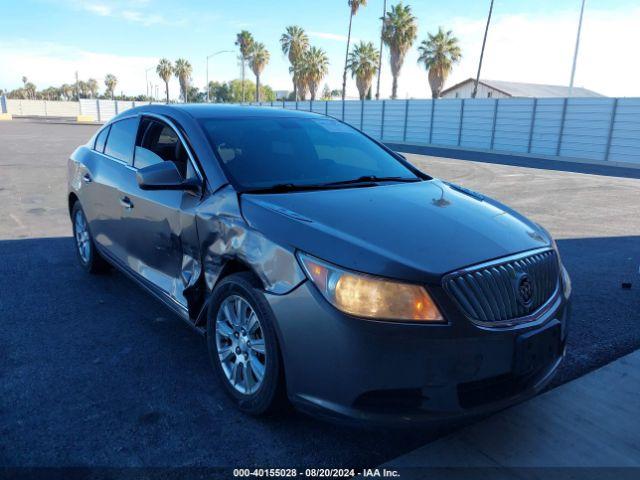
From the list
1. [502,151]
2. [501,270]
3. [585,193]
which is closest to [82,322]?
[501,270]

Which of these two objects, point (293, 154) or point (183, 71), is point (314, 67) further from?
point (293, 154)

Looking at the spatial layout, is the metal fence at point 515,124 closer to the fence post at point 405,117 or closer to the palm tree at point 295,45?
the fence post at point 405,117

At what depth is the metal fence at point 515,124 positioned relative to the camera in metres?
21.8

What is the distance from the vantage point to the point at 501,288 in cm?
244

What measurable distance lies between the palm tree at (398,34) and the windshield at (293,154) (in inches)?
1879

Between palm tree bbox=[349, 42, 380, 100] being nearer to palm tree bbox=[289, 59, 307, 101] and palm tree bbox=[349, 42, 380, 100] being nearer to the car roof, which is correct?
palm tree bbox=[289, 59, 307, 101]

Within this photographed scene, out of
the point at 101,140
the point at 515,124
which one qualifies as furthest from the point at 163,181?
the point at 515,124

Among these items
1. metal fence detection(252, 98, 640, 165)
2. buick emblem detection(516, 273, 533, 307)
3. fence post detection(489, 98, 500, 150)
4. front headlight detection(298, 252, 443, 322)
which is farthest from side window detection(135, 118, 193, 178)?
fence post detection(489, 98, 500, 150)

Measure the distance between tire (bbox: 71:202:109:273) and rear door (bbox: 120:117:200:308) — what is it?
1.18 metres

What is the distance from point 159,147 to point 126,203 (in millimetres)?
524

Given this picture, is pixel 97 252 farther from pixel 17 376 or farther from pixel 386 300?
pixel 386 300

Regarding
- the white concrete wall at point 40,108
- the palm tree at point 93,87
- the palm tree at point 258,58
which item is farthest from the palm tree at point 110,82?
the palm tree at point 258,58

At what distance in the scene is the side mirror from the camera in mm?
3232

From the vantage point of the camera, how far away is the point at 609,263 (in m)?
6.12
